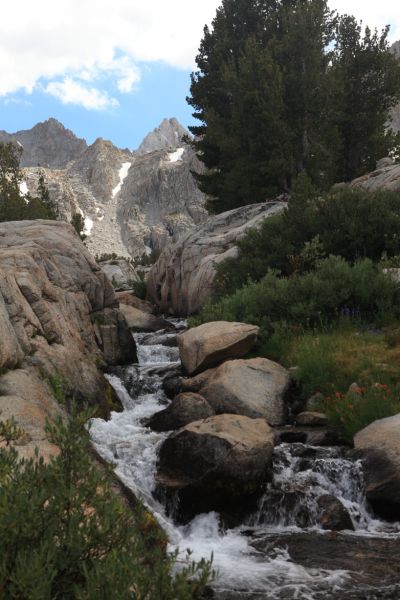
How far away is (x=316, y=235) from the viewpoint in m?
16.5

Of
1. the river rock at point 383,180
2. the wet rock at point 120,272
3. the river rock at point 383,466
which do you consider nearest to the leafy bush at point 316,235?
the river rock at point 383,180

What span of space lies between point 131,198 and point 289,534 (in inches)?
6551

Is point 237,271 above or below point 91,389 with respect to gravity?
above

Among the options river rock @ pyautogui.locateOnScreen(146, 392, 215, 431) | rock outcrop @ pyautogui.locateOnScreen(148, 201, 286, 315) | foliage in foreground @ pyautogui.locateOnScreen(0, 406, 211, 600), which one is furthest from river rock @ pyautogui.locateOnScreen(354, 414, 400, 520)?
rock outcrop @ pyautogui.locateOnScreen(148, 201, 286, 315)

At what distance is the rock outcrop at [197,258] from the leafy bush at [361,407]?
11.8 meters

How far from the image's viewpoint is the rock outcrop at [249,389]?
10164 millimetres

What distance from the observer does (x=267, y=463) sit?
307 inches

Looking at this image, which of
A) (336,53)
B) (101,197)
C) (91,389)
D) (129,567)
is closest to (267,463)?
(91,389)

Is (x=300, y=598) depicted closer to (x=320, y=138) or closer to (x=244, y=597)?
(x=244, y=597)

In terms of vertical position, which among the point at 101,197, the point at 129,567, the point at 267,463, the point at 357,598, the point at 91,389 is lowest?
the point at 357,598

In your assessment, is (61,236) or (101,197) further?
(101,197)

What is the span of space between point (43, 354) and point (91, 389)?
4.62ft

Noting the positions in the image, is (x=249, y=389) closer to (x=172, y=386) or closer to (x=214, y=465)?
(x=172, y=386)

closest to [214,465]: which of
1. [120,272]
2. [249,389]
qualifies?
[249,389]
